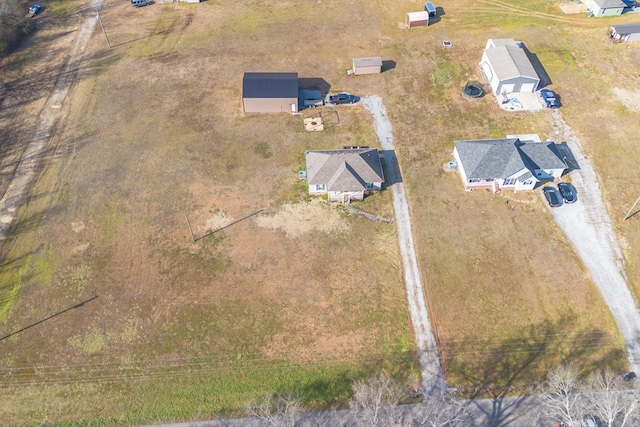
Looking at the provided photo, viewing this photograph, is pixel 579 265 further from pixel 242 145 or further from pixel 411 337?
pixel 242 145

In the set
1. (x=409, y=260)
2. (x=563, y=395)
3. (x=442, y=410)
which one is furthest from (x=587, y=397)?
(x=409, y=260)

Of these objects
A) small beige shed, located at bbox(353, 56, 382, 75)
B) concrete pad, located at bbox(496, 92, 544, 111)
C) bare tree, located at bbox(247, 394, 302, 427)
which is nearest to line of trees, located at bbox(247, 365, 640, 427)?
bare tree, located at bbox(247, 394, 302, 427)

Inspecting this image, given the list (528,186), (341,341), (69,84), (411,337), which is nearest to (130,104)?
(69,84)

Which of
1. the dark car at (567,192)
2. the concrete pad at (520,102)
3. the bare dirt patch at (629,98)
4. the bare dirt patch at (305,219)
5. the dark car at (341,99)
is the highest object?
the dark car at (341,99)

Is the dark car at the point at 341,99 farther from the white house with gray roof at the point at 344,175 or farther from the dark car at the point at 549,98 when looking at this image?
the dark car at the point at 549,98

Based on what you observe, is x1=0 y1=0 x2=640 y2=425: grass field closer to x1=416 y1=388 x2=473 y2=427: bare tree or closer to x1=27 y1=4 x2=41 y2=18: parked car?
x1=416 y1=388 x2=473 y2=427: bare tree

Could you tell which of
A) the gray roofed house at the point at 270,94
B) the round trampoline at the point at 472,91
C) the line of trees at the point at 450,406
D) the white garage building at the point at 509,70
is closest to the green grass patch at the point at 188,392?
the line of trees at the point at 450,406

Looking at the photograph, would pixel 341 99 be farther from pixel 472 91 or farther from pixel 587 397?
pixel 587 397
